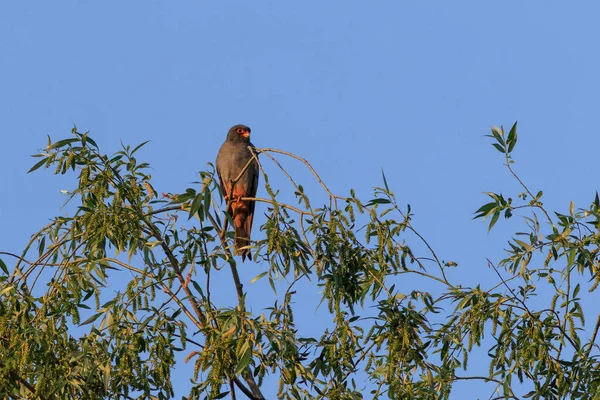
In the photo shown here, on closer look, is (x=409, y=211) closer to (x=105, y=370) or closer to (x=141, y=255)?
(x=141, y=255)

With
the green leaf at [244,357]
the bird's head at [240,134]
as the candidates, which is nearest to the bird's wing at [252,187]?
the bird's head at [240,134]

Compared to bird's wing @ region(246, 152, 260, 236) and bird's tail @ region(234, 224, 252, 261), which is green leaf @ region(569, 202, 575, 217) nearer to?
bird's tail @ region(234, 224, 252, 261)

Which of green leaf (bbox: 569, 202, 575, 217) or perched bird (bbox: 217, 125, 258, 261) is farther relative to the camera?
perched bird (bbox: 217, 125, 258, 261)

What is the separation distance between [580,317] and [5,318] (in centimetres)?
301

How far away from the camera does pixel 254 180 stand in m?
9.80

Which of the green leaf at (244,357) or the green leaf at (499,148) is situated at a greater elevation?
the green leaf at (499,148)

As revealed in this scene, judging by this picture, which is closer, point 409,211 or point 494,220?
point 494,220

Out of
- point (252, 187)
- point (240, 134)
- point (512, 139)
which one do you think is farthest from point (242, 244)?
point (512, 139)

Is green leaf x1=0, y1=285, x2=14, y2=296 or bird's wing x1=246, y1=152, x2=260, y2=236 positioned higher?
bird's wing x1=246, y1=152, x2=260, y2=236

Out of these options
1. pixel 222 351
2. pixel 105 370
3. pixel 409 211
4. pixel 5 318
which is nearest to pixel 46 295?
pixel 5 318

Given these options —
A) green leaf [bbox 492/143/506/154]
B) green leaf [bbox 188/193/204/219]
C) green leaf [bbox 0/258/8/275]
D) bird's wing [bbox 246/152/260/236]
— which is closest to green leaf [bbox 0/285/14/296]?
green leaf [bbox 0/258/8/275]

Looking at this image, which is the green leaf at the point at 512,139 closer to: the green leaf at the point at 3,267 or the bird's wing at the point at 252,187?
the green leaf at the point at 3,267

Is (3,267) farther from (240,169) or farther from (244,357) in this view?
(240,169)

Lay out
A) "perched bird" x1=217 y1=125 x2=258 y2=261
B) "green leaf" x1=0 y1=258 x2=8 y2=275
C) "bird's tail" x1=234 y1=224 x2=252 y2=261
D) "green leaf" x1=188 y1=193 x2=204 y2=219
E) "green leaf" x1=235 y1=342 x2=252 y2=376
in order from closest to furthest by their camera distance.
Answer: "green leaf" x1=235 y1=342 x2=252 y2=376 → "green leaf" x1=188 y1=193 x2=204 y2=219 → "green leaf" x1=0 y1=258 x2=8 y2=275 → "bird's tail" x1=234 y1=224 x2=252 y2=261 → "perched bird" x1=217 y1=125 x2=258 y2=261
